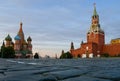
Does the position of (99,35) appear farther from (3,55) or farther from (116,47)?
(3,55)

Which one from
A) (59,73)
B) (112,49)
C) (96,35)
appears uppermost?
(96,35)

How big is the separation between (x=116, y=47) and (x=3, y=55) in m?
62.7

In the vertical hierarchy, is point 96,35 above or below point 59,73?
above

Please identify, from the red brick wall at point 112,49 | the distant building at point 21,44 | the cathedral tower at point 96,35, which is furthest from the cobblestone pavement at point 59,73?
the cathedral tower at point 96,35

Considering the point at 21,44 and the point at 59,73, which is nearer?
the point at 59,73

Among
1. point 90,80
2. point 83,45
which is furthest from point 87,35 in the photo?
point 90,80

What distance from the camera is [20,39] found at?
143500 millimetres

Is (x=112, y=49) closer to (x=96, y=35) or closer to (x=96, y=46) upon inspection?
(x=96, y=46)

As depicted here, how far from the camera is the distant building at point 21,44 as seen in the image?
14075 cm

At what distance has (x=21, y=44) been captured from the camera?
476ft

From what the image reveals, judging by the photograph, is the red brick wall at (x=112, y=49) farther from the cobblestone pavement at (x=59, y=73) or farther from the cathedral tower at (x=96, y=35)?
the cobblestone pavement at (x=59, y=73)

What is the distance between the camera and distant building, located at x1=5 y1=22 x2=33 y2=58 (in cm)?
14075

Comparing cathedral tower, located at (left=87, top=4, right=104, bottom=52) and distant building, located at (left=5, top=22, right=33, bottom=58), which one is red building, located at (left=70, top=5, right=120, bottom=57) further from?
distant building, located at (left=5, top=22, right=33, bottom=58)

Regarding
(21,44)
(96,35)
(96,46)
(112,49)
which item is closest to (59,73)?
(112,49)
